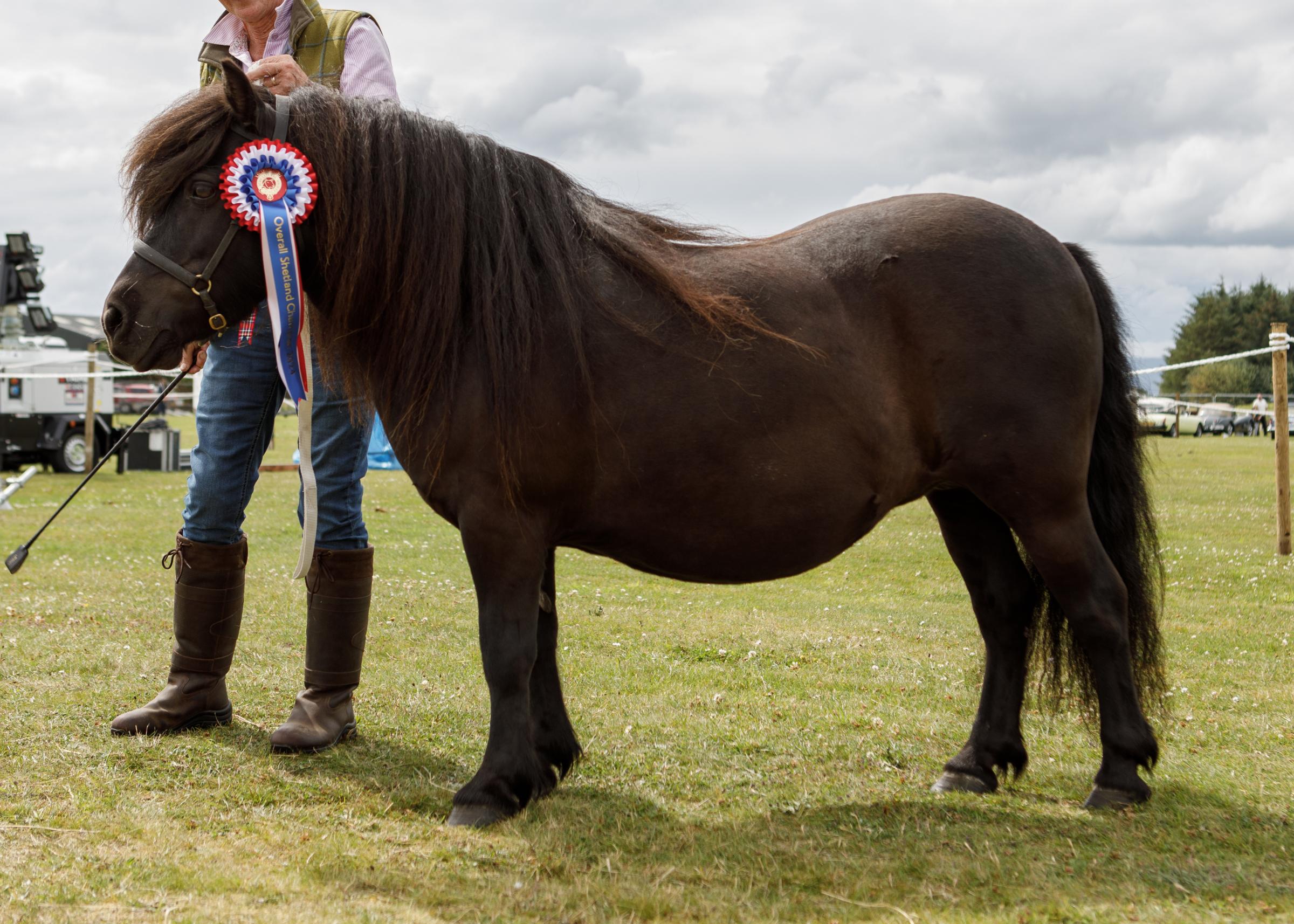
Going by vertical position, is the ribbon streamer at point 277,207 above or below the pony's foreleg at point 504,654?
above

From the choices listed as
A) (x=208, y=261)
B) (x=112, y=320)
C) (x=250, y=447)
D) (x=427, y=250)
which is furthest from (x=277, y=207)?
(x=250, y=447)

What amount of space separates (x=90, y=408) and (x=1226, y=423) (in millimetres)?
38746

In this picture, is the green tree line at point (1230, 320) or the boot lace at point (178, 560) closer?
the boot lace at point (178, 560)

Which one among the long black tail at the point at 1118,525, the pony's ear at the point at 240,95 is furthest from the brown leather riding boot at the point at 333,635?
the long black tail at the point at 1118,525

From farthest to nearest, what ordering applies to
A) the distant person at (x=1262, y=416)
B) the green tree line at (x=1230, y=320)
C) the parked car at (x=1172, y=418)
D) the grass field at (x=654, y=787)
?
the green tree line at (x=1230, y=320) → the distant person at (x=1262, y=416) → the parked car at (x=1172, y=418) → the grass field at (x=654, y=787)

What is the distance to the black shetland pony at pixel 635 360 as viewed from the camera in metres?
2.91

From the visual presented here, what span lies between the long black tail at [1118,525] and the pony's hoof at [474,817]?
5.94ft

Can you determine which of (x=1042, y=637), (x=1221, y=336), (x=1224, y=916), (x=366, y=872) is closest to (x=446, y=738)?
(x=366, y=872)

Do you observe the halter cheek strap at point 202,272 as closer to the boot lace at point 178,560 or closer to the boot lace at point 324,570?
the boot lace at point 324,570

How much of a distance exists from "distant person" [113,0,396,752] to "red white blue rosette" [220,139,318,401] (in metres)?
0.62

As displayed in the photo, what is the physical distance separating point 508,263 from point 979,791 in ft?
7.04

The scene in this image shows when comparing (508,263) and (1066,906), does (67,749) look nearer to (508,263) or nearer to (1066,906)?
(508,263)

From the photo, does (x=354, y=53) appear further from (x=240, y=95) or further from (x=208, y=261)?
(x=208, y=261)

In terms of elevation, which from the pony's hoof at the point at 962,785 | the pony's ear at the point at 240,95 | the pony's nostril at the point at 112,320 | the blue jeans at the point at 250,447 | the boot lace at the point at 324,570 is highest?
the pony's ear at the point at 240,95
